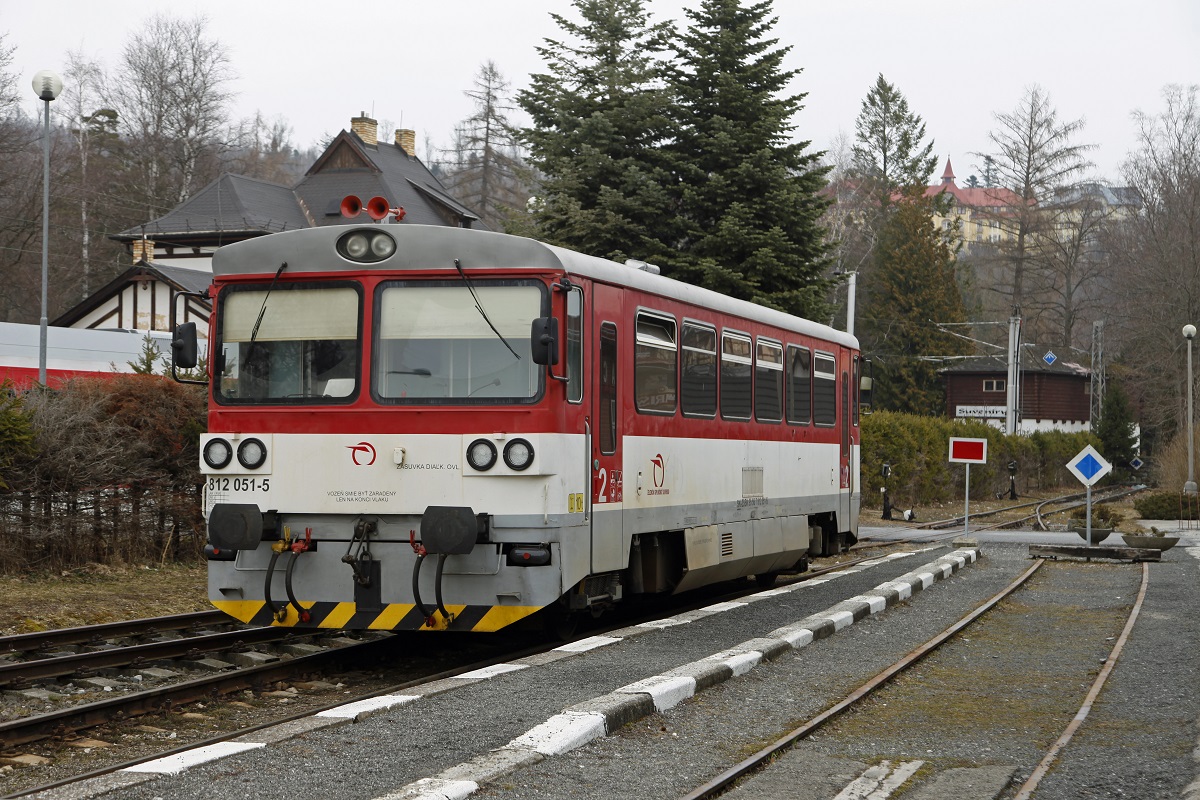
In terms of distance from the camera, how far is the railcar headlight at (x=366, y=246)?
1012 centimetres

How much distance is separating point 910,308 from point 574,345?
66.4m

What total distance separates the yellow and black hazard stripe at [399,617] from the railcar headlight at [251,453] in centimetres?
105

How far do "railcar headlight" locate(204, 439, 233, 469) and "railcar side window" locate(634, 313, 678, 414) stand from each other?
319cm

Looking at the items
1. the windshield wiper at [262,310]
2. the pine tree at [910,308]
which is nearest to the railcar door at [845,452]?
the windshield wiper at [262,310]

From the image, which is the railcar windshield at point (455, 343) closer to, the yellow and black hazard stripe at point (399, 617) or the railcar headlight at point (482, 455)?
the railcar headlight at point (482, 455)

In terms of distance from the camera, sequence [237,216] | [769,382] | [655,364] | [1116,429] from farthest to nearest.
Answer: [1116,429], [237,216], [769,382], [655,364]

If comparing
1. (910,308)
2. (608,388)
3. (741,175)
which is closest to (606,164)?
(741,175)

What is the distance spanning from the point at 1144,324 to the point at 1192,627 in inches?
2030

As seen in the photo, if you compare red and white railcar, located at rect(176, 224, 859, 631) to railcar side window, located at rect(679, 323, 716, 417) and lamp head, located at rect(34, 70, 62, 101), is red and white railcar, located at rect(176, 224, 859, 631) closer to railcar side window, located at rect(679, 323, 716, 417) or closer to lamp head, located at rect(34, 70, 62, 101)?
railcar side window, located at rect(679, 323, 716, 417)

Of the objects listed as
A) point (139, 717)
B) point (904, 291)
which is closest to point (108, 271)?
point (904, 291)

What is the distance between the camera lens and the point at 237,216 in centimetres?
4831

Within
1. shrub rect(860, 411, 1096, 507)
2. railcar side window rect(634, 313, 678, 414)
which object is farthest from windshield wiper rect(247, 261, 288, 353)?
shrub rect(860, 411, 1096, 507)

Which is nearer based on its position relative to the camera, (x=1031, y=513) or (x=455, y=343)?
(x=455, y=343)

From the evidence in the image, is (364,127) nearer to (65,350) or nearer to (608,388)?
(65,350)
